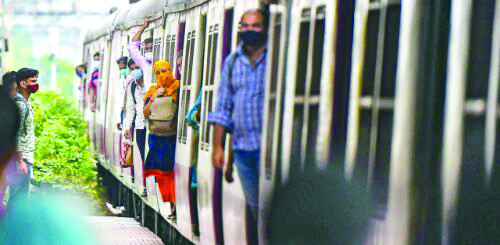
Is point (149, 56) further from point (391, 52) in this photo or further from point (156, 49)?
point (391, 52)

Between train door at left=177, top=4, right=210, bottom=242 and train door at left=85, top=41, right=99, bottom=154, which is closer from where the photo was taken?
train door at left=177, top=4, right=210, bottom=242

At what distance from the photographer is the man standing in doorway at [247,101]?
6066 mm

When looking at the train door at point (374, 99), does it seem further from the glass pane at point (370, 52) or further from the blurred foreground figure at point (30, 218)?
the blurred foreground figure at point (30, 218)

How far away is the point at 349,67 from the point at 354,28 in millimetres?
160

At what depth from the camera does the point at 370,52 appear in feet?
16.8

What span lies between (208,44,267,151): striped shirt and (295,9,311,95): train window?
0.37m

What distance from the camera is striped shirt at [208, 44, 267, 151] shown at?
6051 mm

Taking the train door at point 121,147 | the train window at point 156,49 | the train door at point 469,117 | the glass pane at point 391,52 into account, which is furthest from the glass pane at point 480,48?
the train door at point 121,147

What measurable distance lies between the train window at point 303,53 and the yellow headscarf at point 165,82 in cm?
311

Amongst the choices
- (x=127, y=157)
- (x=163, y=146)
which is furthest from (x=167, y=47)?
(x=127, y=157)

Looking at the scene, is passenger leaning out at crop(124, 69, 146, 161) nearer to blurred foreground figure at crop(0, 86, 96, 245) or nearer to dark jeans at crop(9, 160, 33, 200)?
dark jeans at crop(9, 160, 33, 200)

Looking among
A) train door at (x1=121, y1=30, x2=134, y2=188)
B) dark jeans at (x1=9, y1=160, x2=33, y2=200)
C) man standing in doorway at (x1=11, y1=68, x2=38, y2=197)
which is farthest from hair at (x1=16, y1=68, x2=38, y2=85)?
train door at (x1=121, y1=30, x2=134, y2=188)

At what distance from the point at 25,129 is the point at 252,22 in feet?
12.7

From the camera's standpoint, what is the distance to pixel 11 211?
16.6 feet
